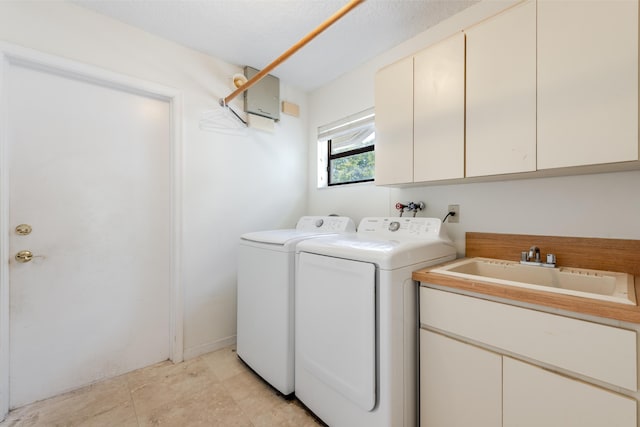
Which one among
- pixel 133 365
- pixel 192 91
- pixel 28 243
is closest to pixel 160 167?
pixel 192 91

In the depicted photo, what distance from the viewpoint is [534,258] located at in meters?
1.40

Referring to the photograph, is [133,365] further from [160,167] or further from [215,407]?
[160,167]

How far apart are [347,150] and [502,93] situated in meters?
1.50

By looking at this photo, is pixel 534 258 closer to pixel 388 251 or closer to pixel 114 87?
pixel 388 251

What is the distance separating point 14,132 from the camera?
5.04 feet

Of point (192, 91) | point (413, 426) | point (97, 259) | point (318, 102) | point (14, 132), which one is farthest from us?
point (318, 102)

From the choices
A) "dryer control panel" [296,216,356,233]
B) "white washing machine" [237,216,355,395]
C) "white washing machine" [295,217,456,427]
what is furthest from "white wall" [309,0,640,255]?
"white washing machine" [237,216,355,395]

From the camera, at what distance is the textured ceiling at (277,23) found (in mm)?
1661

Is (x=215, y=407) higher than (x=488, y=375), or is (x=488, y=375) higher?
(x=488, y=375)

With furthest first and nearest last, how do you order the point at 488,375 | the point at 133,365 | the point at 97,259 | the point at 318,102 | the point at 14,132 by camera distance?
the point at 318,102 < the point at 133,365 < the point at 97,259 < the point at 14,132 < the point at 488,375

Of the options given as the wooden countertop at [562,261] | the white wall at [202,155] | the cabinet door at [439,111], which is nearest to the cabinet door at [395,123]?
the cabinet door at [439,111]

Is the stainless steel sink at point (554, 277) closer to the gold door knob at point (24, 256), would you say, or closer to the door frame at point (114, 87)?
the door frame at point (114, 87)

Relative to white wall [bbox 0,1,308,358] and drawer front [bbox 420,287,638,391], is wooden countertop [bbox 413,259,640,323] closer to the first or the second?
drawer front [bbox 420,287,638,391]

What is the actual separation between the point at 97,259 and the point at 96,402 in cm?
88
